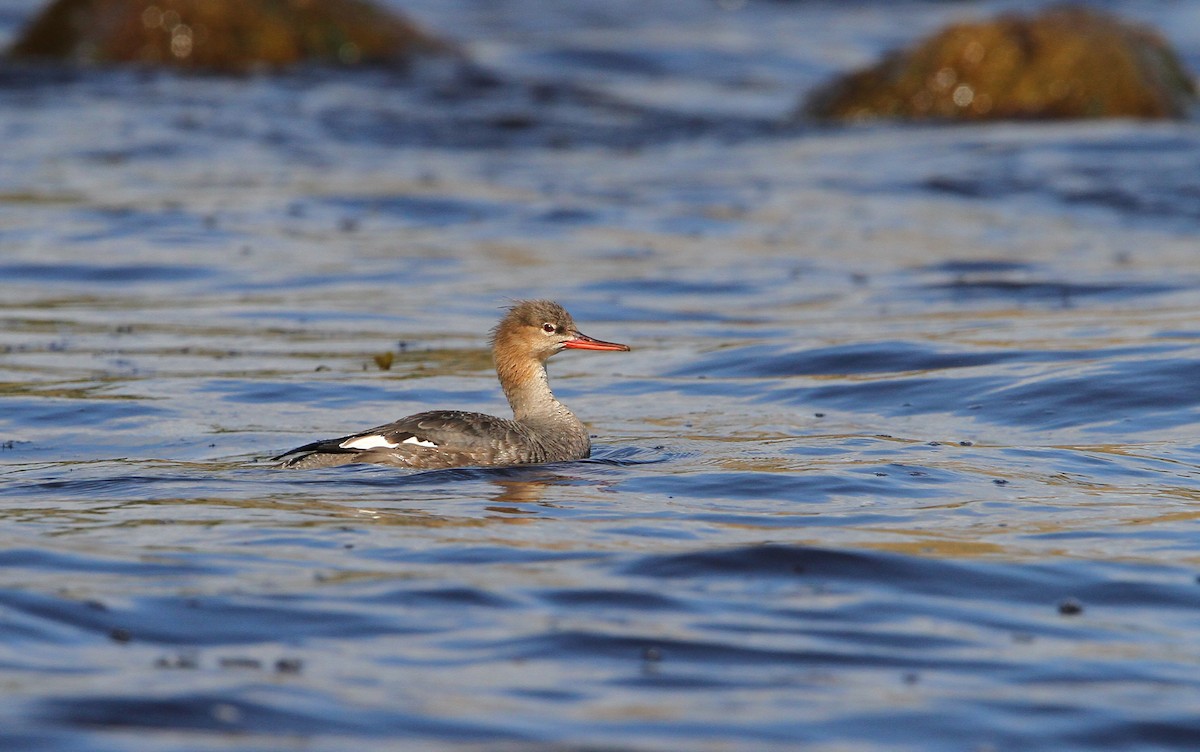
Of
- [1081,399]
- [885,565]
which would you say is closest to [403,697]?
[885,565]

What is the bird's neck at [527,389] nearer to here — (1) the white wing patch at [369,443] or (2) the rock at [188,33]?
(1) the white wing patch at [369,443]

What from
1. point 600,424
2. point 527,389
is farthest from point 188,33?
point 527,389

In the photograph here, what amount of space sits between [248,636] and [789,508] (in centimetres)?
295

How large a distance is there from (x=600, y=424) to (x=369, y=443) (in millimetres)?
2234

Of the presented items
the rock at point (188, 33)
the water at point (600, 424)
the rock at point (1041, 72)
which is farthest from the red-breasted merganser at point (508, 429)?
the rock at point (188, 33)

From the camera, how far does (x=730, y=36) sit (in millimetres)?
30875

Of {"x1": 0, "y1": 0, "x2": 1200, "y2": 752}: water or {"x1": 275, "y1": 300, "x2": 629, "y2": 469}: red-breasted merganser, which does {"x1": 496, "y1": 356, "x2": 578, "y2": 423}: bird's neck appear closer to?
{"x1": 275, "y1": 300, "x2": 629, "y2": 469}: red-breasted merganser

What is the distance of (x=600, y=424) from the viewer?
10.5 metres

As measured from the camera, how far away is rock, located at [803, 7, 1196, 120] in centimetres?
2112

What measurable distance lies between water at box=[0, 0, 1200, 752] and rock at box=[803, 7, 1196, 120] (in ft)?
2.55

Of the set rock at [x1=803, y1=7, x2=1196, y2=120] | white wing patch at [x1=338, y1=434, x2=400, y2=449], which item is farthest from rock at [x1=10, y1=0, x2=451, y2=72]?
white wing patch at [x1=338, y1=434, x2=400, y2=449]

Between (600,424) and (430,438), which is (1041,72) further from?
(430,438)

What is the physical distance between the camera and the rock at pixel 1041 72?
21.1 m

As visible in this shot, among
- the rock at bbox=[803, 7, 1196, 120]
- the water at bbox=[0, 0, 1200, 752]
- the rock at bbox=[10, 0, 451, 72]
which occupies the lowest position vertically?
the water at bbox=[0, 0, 1200, 752]
